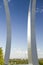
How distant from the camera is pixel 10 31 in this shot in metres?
34.3

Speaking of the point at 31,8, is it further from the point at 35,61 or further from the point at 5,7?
the point at 35,61

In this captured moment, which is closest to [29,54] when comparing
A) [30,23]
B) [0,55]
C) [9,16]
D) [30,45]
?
[30,45]

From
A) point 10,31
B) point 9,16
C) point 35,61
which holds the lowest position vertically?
point 35,61

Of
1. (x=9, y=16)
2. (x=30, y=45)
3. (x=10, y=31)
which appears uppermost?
(x=9, y=16)

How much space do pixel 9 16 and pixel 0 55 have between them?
23864mm

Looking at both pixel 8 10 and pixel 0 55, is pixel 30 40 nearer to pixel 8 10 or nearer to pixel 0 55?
pixel 8 10

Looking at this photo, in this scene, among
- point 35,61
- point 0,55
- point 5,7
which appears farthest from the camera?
point 0,55

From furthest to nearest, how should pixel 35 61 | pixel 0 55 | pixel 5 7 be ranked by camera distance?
pixel 0 55 → pixel 5 7 → pixel 35 61

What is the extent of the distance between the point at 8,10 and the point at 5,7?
674 millimetres

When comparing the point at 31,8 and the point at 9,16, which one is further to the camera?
the point at 9,16

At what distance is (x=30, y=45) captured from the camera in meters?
31.8

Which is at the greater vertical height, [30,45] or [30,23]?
[30,23]

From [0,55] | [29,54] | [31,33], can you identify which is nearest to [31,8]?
[31,33]

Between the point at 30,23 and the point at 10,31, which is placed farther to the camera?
the point at 10,31
